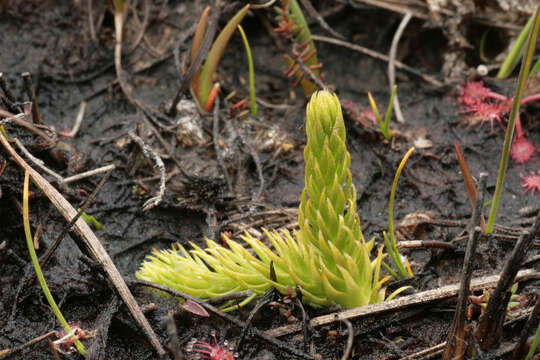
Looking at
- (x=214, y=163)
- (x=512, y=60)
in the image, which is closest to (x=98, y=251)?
(x=214, y=163)

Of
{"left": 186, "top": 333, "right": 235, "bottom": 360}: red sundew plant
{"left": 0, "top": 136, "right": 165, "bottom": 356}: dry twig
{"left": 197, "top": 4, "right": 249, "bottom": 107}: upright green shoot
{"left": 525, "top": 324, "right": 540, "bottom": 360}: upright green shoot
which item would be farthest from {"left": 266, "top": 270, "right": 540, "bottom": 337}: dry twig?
{"left": 197, "top": 4, "right": 249, "bottom": 107}: upright green shoot

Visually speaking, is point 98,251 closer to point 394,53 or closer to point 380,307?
point 380,307

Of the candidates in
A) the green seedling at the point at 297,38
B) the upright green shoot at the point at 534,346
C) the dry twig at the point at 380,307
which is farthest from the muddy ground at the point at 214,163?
the green seedling at the point at 297,38

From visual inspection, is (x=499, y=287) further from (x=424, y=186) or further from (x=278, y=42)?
(x=278, y=42)

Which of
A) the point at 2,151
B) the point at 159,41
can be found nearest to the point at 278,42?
the point at 159,41

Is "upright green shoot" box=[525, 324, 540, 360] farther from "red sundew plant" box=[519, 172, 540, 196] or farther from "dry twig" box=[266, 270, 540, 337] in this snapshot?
"red sundew plant" box=[519, 172, 540, 196]

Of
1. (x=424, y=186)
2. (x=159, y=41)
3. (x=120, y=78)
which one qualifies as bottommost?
(x=424, y=186)

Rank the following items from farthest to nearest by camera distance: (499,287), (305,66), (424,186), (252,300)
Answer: (305,66)
(424,186)
(252,300)
(499,287)

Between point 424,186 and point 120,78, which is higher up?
point 120,78
